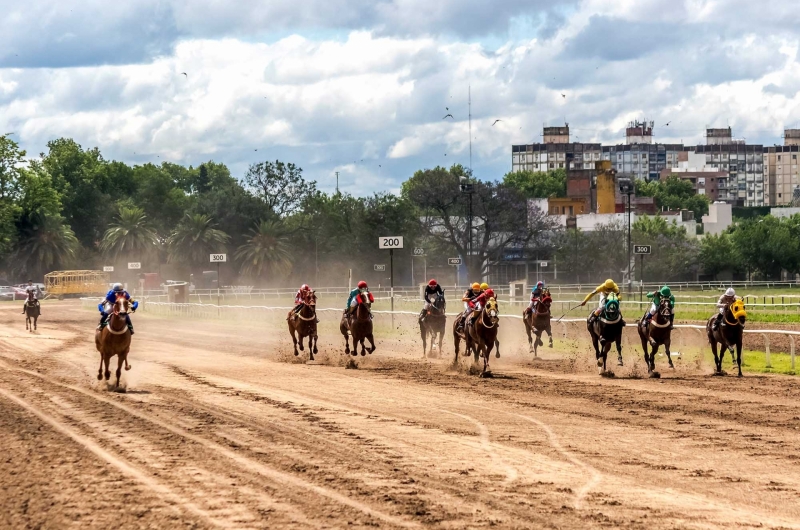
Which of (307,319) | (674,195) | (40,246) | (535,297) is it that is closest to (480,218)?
(40,246)

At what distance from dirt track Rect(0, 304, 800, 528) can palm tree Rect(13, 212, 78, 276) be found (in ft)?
251

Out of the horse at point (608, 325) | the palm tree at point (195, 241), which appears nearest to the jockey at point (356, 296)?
the horse at point (608, 325)

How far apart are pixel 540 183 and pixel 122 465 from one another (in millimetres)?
159712

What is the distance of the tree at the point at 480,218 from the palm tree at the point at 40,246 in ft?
108

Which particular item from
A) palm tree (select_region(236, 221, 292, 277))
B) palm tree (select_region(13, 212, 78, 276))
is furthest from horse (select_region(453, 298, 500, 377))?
palm tree (select_region(13, 212, 78, 276))

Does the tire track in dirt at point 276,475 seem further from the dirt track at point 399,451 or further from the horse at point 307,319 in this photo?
the horse at point 307,319

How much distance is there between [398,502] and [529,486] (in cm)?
141

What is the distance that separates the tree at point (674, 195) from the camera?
16362cm

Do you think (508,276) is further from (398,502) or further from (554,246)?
(398,502)

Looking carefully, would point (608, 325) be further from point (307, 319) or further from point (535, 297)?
point (307, 319)

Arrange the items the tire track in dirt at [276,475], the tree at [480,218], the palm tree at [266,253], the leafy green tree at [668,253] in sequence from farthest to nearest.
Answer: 1. the palm tree at [266,253]
2. the leafy green tree at [668,253]
3. the tree at [480,218]
4. the tire track in dirt at [276,475]

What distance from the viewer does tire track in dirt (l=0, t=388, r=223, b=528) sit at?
28.9ft

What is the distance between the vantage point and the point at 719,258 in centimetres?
8612

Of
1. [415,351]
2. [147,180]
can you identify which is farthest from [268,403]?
[147,180]
